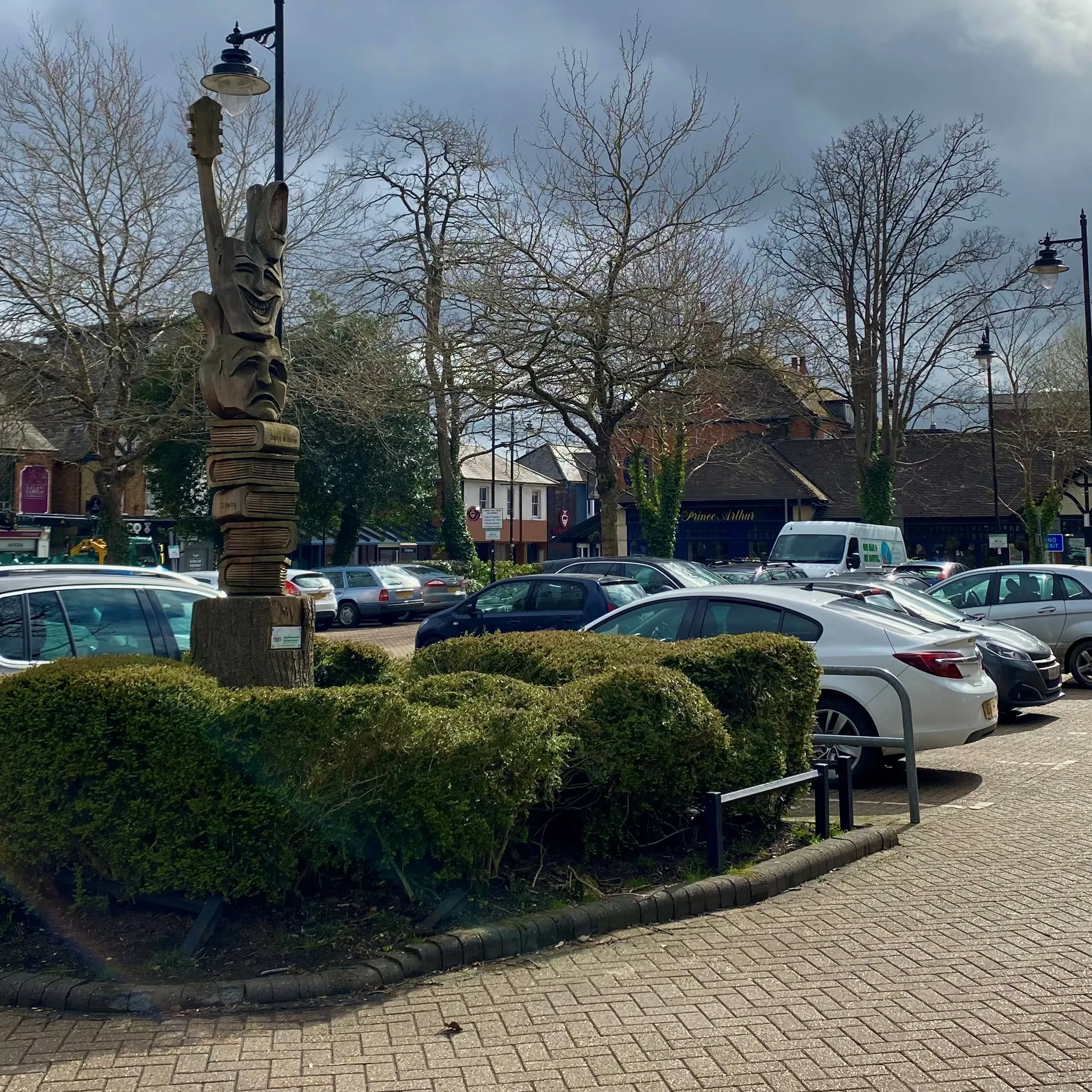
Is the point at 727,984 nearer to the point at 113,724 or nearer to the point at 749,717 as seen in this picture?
the point at 749,717

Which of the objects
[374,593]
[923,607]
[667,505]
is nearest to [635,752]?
[923,607]

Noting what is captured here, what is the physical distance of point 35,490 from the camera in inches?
1880

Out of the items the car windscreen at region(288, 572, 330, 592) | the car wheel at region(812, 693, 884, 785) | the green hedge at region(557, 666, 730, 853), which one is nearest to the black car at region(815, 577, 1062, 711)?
the car wheel at region(812, 693, 884, 785)

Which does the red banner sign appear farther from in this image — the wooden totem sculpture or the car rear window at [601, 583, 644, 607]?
the wooden totem sculpture

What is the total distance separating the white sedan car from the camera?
9266 mm

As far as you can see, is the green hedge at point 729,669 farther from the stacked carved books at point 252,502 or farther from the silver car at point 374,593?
the silver car at point 374,593

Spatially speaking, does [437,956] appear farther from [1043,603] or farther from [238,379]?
[1043,603]

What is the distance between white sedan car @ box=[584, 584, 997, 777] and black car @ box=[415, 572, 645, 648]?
5.54 meters

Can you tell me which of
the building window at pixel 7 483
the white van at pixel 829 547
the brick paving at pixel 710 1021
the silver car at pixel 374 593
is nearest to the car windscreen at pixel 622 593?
the brick paving at pixel 710 1021

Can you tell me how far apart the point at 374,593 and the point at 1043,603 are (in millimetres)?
18779

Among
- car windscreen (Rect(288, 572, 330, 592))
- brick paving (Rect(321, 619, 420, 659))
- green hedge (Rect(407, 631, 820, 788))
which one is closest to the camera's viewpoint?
green hedge (Rect(407, 631, 820, 788))

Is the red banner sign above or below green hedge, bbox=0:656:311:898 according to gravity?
above

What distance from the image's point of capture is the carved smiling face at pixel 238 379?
6777 mm

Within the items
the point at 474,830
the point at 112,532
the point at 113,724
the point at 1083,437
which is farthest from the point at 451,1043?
the point at 1083,437
